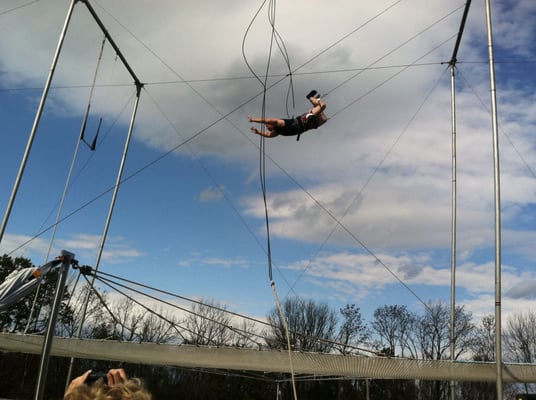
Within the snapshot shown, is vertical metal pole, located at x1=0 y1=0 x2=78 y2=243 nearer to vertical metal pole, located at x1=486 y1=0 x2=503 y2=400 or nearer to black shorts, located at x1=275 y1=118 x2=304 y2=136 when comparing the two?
black shorts, located at x1=275 y1=118 x2=304 y2=136

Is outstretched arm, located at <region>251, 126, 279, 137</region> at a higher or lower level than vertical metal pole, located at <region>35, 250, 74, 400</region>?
higher

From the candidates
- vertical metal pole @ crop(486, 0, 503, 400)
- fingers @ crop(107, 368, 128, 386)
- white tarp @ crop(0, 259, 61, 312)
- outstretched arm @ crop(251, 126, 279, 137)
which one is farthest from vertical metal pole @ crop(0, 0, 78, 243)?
vertical metal pole @ crop(486, 0, 503, 400)

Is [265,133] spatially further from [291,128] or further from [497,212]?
[497,212]

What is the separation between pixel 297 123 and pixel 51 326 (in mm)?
3716

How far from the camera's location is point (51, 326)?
437cm

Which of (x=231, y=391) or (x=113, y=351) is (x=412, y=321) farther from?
(x=113, y=351)

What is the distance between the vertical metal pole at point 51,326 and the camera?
4.14 meters

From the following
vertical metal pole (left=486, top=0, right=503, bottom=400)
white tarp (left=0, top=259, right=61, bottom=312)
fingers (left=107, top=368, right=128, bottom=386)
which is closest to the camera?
fingers (left=107, top=368, right=128, bottom=386)

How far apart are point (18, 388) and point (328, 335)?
18.4 metres

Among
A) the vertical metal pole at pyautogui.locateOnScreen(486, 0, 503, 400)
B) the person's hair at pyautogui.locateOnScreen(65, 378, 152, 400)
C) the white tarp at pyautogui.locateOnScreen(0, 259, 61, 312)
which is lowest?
the person's hair at pyautogui.locateOnScreen(65, 378, 152, 400)

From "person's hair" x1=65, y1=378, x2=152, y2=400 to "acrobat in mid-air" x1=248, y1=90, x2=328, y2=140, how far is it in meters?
4.92

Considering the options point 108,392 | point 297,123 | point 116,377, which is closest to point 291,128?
point 297,123

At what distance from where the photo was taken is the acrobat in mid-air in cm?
595

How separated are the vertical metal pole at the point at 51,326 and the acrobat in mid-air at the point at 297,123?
2.74 metres
